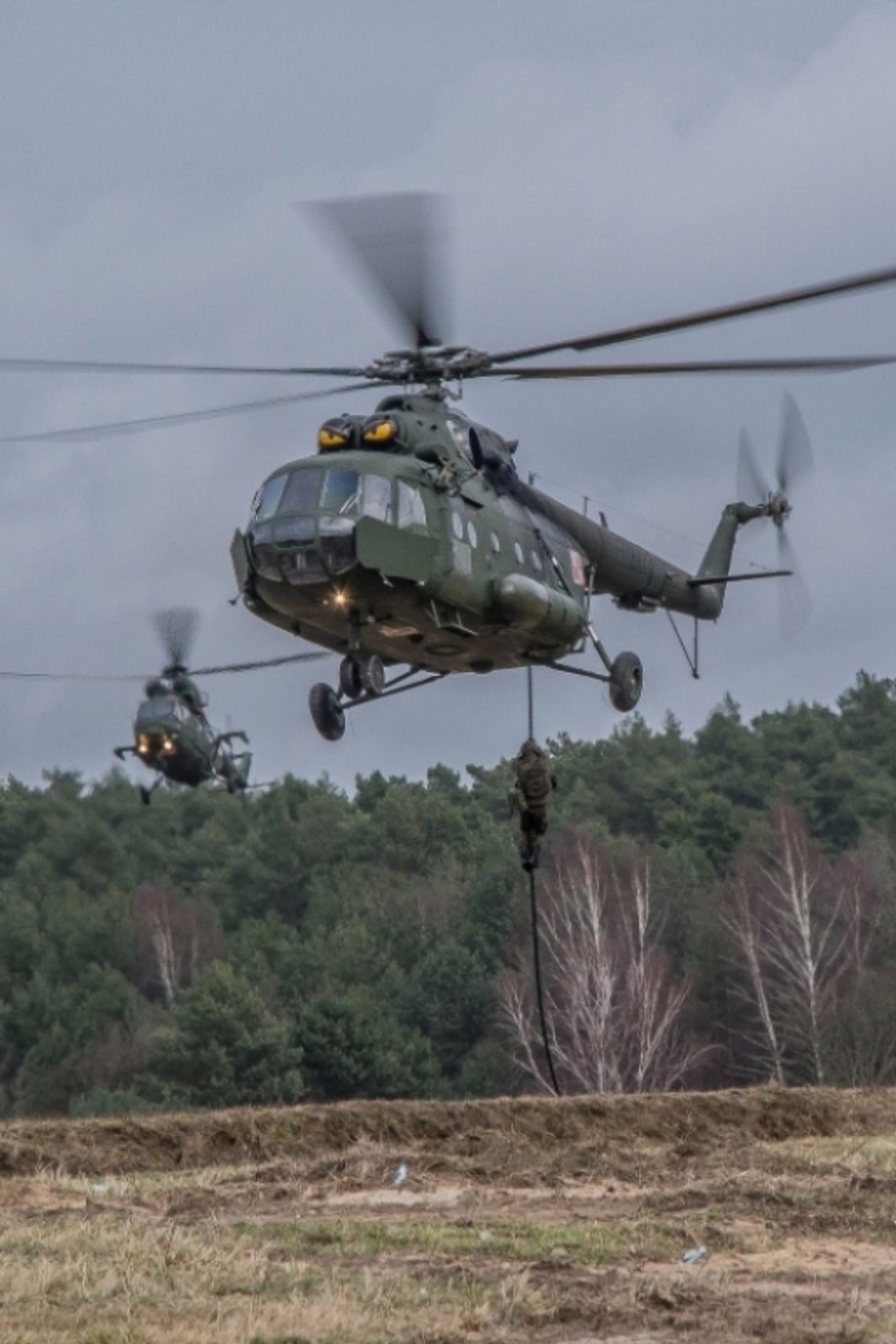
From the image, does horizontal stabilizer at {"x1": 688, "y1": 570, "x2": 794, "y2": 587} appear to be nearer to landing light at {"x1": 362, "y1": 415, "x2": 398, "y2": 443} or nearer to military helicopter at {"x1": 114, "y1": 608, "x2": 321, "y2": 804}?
landing light at {"x1": 362, "y1": 415, "x2": 398, "y2": 443}

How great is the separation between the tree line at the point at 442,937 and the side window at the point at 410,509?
24339mm

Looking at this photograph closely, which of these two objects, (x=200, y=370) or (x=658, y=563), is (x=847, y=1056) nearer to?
(x=658, y=563)

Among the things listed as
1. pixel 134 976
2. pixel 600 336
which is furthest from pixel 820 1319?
pixel 134 976

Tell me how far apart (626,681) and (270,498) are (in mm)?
4254

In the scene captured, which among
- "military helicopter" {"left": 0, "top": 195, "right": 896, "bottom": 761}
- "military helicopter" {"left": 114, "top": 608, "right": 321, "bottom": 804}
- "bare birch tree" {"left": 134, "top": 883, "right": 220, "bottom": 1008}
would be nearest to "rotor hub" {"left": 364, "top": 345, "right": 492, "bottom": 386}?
"military helicopter" {"left": 0, "top": 195, "right": 896, "bottom": 761}

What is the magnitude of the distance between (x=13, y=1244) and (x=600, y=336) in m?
7.62

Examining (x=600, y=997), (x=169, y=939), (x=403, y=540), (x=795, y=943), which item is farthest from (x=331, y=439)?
(x=169, y=939)

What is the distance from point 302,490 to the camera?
2111 centimetres

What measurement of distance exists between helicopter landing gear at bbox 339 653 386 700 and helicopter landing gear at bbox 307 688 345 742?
227 millimetres

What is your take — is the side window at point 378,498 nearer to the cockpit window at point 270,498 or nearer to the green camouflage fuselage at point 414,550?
the green camouflage fuselage at point 414,550

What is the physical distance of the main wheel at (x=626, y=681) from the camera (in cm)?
2369

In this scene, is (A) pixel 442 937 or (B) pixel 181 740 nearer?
(B) pixel 181 740

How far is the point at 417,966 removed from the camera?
64.3 m

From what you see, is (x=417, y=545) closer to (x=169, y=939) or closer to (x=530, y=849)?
(x=530, y=849)
